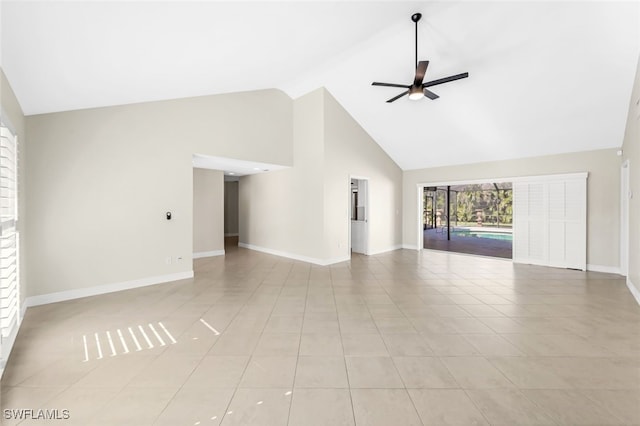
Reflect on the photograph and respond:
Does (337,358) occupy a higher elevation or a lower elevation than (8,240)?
lower

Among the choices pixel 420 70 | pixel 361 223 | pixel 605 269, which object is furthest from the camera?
pixel 361 223

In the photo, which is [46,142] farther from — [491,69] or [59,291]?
[491,69]

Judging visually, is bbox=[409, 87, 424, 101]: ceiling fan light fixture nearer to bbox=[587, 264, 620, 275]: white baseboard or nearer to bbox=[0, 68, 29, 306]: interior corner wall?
bbox=[0, 68, 29, 306]: interior corner wall

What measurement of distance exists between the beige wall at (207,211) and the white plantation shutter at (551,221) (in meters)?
7.48

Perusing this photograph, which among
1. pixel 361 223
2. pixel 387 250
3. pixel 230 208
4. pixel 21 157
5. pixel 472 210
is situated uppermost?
pixel 21 157

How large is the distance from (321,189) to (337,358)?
396 cm

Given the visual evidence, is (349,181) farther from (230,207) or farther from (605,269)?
(230,207)

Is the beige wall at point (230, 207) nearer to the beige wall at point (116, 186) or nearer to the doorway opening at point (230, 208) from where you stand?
the doorway opening at point (230, 208)

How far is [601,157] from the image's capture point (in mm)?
5176

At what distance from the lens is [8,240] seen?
2.42 meters

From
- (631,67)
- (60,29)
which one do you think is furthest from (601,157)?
(60,29)

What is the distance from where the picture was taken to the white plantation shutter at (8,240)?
Result: 2231 millimetres

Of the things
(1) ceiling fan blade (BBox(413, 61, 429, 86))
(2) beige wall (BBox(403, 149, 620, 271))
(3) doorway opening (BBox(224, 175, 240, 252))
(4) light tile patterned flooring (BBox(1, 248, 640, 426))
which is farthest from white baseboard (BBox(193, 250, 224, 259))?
(2) beige wall (BBox(403, 149, 620, 271))

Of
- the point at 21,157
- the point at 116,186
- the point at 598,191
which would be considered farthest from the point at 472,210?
the point at 21,157
